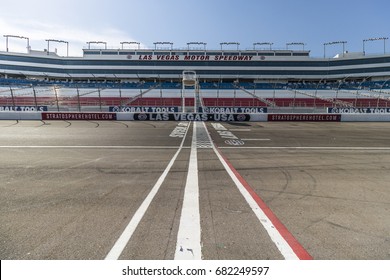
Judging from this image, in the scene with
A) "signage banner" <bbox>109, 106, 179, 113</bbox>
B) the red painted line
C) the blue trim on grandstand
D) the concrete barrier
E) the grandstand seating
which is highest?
the blue trim on grandstand

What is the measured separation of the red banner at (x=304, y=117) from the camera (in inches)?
1054

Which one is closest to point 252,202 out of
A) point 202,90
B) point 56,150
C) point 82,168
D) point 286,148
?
point 82,168

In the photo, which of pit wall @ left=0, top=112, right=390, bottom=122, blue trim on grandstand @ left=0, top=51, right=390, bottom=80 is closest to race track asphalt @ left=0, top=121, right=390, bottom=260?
pit wall @ left=0, top=112, right=390, bottom=122

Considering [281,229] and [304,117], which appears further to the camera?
[304,117]

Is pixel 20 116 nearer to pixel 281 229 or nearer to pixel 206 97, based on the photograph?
pixel 281 229

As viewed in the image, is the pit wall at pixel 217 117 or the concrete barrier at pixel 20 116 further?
the pit wall at pixel 217 117

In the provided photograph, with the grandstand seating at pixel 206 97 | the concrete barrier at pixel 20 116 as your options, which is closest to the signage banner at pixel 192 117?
the concrete barrier at pixel 20 116

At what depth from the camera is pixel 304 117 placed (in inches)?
1068

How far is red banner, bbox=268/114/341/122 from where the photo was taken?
2677cm

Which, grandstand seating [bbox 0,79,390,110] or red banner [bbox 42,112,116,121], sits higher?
grandstand seating [bbox 0,79,390,110]

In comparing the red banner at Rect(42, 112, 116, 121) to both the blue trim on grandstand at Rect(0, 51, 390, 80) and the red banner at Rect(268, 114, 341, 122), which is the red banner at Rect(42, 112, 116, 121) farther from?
the blue trim on grandstand at Rect(0, 51, 390, 80)

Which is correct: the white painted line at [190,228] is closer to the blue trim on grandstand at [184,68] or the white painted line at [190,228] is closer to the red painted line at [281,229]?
the red painted line at [281,229]

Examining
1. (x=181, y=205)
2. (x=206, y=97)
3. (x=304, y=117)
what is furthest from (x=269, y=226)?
(x=206, y=97)

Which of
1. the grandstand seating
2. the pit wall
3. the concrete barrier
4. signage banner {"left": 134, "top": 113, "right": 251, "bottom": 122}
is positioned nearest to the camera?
the concrete barrier
